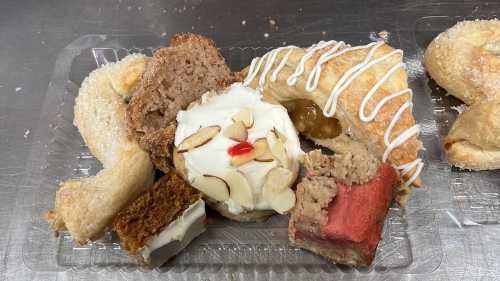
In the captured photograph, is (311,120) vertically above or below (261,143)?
below

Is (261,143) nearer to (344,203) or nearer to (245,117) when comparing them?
(245,117)

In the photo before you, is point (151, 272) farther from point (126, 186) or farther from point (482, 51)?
point (482, 51)

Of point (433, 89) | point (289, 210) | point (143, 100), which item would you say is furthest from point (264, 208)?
point (433, 89)

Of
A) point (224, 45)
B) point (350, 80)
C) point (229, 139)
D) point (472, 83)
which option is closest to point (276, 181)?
point (229, 139)

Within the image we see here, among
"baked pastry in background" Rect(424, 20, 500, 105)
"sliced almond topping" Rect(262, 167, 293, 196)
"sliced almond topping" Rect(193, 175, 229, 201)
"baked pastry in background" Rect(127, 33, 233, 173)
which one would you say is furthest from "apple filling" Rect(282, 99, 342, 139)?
"baked pastry in background" Rect(424, 20, 500, 105)

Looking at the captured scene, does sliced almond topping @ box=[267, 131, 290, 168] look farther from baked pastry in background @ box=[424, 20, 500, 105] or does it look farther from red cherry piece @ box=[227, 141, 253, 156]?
baked pastry in background @ box=[424, 20, 500, 105]
